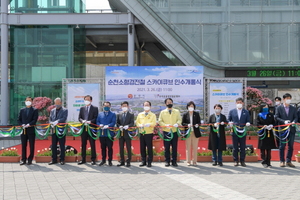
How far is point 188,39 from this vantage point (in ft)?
80.0

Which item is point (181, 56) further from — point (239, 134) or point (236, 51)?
point (239, 134)

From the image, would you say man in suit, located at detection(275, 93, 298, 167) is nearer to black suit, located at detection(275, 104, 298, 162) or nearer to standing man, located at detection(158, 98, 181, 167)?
black suit, located at detection(275, 104, 298, 162)

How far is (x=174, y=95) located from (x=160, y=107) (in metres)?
0.92

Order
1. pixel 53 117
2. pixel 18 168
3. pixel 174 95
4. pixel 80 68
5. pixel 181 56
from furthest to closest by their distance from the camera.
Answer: pixel 80 68, pixel 181 56, pixel 174 95, pixel 53 117, pixel 18 168

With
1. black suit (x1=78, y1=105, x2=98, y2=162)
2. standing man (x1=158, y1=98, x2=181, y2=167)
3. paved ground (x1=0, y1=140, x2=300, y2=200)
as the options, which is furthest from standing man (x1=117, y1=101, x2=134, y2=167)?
standing man (x1=158, y1=98, x2=181, y2=167)

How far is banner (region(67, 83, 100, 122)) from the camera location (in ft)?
64.7

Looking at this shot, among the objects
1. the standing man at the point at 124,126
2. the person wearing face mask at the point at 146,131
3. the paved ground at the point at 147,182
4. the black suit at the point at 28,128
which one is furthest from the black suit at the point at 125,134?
the black suit at the point at 28,128

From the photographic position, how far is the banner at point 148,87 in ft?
62.8

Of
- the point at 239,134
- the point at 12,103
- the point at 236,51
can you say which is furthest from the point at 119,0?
the point at 239,134

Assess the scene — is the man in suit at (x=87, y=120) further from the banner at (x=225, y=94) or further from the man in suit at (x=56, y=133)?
the banner at (x=225, y=94)

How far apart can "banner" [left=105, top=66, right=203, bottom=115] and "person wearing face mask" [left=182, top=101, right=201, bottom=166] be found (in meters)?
7.73

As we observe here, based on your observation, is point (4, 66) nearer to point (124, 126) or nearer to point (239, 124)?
point (124, 126)

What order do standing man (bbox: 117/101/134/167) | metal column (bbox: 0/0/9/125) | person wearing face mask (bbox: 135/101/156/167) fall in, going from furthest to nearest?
metal column (bbox: 0/0/9/125) → standing man (bbox: 117/101/134/167) → person wearing face mask (bbox: 135/101/156/167)

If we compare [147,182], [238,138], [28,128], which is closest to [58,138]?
[28,128]
